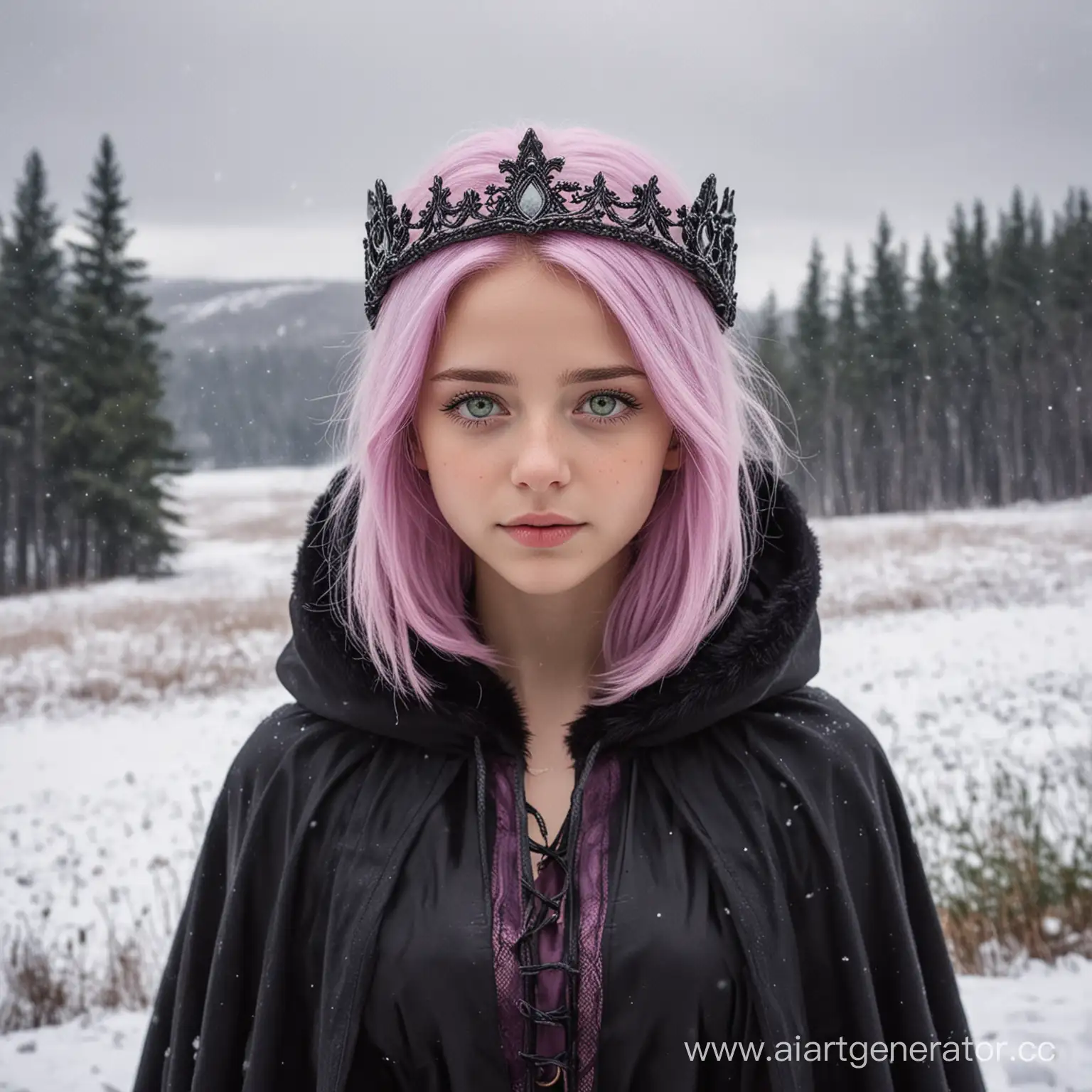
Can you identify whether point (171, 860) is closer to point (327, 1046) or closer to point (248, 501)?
point (248, 501)

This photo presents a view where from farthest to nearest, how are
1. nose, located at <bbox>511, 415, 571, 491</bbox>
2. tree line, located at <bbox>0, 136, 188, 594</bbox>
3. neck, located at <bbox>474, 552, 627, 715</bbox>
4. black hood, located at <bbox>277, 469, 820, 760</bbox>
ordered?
1. tree line, located at <bbox>0, 136, 188, 594</bbox>
2. neck, located at <bbox>474, 552, 627, 715</bbox>
3. black hood, located at <bbox>277, 469, 820, 760</bbox>
4. nose, located at <bbox>511, 415, 571, 491</bbox>

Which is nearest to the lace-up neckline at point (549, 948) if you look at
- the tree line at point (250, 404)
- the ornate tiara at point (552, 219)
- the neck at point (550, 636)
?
the neck at point (550, 636)

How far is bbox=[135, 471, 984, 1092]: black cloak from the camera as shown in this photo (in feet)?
3.77

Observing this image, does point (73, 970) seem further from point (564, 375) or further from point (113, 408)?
point (564, 375)

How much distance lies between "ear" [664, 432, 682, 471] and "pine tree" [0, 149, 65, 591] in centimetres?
217

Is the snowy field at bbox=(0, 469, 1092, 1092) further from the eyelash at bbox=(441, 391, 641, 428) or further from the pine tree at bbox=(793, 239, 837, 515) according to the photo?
the eyelash at bbox=(441, 391, 641, 428)

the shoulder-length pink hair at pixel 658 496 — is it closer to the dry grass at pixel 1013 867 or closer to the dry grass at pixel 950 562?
the dry grass at pixel 950 562

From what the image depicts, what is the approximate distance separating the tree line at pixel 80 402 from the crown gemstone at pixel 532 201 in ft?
6.55

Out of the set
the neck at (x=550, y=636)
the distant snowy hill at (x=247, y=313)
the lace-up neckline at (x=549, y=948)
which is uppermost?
the distant snowy hill at (x=247, y=313)

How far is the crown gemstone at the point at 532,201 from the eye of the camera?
1120 millimetres

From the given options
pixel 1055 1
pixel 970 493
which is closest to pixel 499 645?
pixel 970 493

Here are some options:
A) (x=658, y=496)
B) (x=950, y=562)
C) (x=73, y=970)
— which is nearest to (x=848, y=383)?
(x=950, y=562)

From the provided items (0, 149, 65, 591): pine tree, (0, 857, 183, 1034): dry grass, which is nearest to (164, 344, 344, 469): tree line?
(0, 149, 65, 591): pine tree

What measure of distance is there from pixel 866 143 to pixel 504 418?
2102 millimetres
